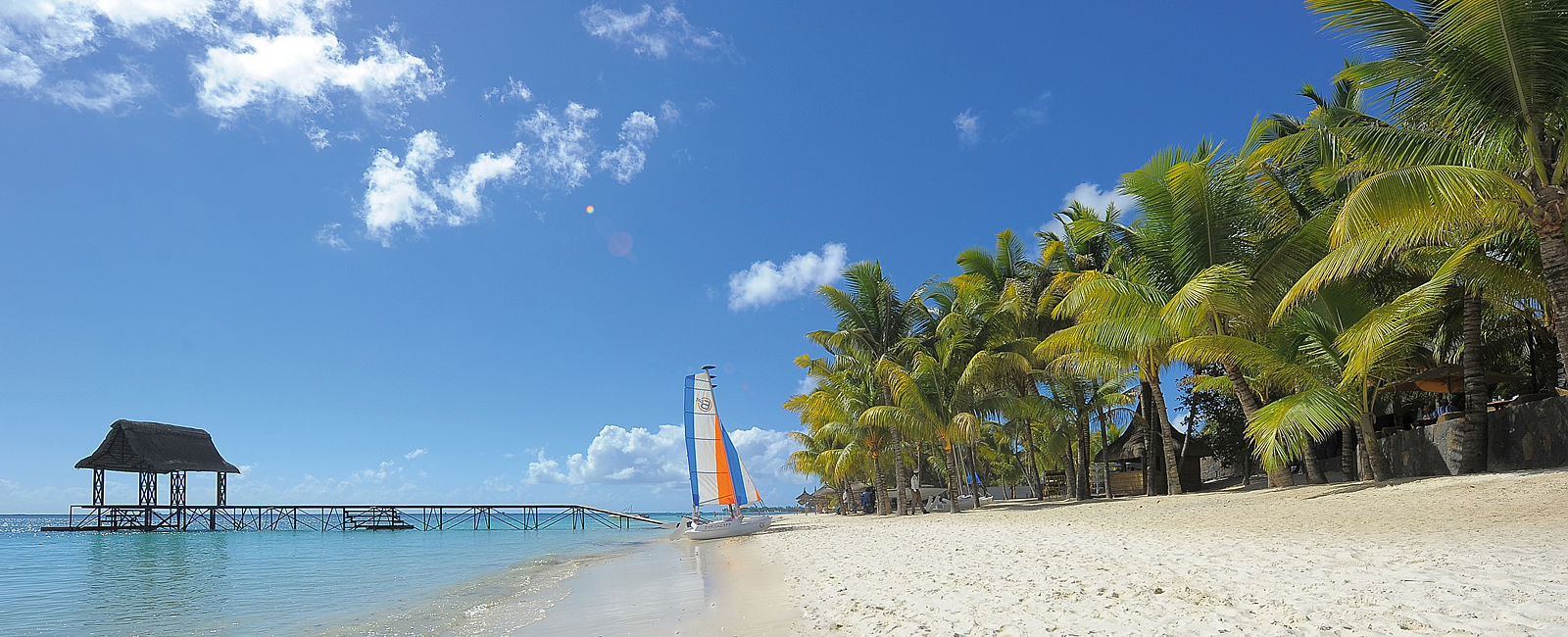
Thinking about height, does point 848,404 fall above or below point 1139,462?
above

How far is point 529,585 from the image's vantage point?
13.8m

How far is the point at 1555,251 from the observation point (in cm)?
861

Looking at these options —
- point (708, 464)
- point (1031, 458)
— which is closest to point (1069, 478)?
point (1031, 458)

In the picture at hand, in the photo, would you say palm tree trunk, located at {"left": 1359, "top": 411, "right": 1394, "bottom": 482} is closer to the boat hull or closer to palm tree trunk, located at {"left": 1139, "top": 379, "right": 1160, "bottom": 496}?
palm tree trunk, located at {"left": 1139, "top": 379, "right": 1160, "bottom": 496}

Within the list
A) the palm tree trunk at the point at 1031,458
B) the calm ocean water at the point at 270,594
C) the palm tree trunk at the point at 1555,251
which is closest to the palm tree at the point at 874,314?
the palm tree trunk at the point at 1031,458

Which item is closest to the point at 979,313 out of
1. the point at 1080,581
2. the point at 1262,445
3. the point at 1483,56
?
the point at 1262,445

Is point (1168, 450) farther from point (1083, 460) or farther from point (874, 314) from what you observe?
point (874, 314)

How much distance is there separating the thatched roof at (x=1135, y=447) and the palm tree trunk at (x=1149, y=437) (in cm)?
34

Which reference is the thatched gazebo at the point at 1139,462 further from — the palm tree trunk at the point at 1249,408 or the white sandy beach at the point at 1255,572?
the white sandy beach at the point at 1255,572

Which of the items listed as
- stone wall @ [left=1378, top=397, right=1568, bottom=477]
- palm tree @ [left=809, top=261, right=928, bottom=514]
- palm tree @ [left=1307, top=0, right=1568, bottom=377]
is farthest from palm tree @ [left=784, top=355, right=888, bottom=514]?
palm tree @ [left=1307, top=0, right=1568, bottom=377]

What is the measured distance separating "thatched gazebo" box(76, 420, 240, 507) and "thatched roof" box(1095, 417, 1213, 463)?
169 ft

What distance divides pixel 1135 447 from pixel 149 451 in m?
52.5

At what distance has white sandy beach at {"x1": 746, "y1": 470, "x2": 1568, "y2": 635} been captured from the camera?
4.71 meters

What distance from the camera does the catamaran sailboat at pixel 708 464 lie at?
2231 cm
